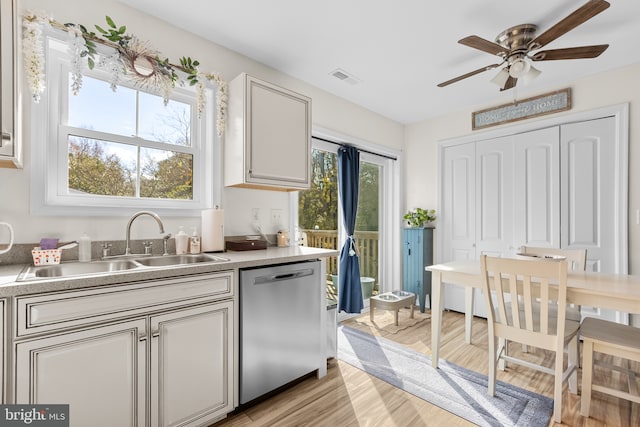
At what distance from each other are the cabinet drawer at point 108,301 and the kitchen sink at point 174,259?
23cm

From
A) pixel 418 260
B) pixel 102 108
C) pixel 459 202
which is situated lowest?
pixel 418 260

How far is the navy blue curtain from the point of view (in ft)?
11.4

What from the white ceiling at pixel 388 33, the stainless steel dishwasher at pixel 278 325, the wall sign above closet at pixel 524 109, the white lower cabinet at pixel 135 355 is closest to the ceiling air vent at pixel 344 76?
the white ceiling at pixel 388 33

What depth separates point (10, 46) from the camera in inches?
52.4

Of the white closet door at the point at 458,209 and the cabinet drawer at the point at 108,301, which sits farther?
the white closet door at the point at 458,209

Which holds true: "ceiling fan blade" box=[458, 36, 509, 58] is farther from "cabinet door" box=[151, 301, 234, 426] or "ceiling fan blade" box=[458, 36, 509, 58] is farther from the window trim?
"cabinet door" box=[151, 301, 234, 426]

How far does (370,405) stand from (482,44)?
7.83 feet

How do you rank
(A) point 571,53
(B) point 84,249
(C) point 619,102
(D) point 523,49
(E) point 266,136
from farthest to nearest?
(C) point 619,102, (E) point 266,136, (D) point 523,49, (A) point 571,53, (B) point 84,249

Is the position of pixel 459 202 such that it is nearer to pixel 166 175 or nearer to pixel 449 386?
pixel 449 386

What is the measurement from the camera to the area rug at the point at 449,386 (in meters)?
1.82

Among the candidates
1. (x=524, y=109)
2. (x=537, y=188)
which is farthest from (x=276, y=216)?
(x=524, y=109)

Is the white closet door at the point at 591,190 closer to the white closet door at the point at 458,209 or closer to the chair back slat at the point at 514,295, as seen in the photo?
the white closet door at the point at 458,209

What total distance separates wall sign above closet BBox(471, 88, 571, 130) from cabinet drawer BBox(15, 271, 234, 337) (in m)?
3.04

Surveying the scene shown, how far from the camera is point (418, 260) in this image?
12.7 feet
